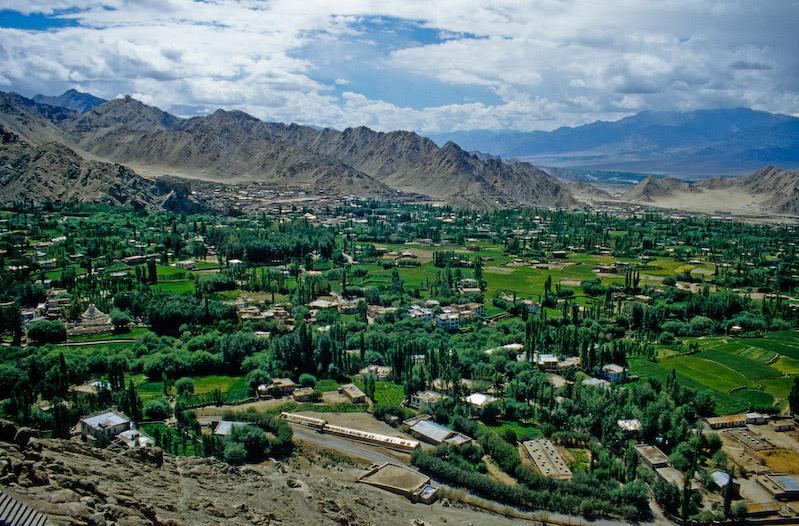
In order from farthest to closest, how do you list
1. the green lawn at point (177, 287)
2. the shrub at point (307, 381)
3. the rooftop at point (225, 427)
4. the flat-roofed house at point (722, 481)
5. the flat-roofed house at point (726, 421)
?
the green lawn at point (177, 287) < the shrub at point (307, 381) < the flat-roofed house at point (726, 421) < the rooftop at point (225, 427) < the flat-roofed house at point (722, 481)

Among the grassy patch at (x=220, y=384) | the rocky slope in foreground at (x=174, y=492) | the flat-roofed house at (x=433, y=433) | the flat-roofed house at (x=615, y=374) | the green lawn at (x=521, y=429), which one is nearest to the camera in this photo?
the rocky slope in foreground at (x=174, y=492)

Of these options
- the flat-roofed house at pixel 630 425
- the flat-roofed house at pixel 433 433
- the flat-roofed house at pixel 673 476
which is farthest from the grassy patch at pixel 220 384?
the flat-roofed house at pixel 673 476

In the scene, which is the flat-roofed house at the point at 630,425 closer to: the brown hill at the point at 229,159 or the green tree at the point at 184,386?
the green tree at the point at 184,386

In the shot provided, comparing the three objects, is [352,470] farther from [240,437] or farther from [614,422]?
[614,422]

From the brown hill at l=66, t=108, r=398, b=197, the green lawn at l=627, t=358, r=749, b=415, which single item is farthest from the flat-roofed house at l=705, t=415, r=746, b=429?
the brown hill at l=66, t=108, r=398, b=197

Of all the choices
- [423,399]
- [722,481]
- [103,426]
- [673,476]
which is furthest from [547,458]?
[103,426]

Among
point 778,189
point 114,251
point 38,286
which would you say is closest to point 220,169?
point 114,251

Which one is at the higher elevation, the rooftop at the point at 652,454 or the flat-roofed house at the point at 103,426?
the flat-roofed house at the point at 103,426
